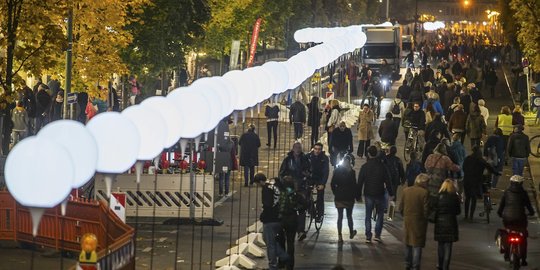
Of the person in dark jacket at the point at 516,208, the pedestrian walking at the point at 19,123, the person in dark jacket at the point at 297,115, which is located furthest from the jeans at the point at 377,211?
the person in dark jacket at the point at 297,115

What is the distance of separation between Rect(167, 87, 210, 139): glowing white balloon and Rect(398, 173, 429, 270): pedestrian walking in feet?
11.1

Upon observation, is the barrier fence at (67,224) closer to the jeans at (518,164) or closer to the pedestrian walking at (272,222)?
the pedestrian walking at (272,222)

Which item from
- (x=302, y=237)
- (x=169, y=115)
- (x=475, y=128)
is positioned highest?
(x=169, y=115)

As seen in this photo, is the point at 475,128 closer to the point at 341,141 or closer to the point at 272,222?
the point at 341,141

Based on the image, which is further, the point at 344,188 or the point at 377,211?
the point at 377,211

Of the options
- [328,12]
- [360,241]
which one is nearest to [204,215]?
[360,241]

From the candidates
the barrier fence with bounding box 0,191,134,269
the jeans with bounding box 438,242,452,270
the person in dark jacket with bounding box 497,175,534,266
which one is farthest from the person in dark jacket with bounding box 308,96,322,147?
the jeans with bounding box 438,242,452,270

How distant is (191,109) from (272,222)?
99.3 inches

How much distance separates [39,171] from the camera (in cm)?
1244

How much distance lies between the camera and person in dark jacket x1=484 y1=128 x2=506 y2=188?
31125mm

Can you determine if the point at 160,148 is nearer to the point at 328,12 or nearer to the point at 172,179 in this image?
the point at 172,179

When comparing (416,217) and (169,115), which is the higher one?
(169,115)

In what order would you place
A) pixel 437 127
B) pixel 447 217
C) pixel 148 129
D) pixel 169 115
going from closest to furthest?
pixel 148 129
pixel 169 115
pixel 447 217
pixel 437 127

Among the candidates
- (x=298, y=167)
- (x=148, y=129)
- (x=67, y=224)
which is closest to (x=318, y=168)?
(x=298, y=167)
